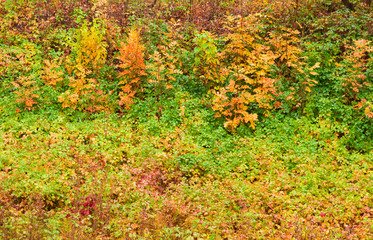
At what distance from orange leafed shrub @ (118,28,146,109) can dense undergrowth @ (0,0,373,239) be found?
0.13 ft

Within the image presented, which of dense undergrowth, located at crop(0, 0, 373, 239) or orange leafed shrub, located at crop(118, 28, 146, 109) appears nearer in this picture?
dense undergrowth, located at crop(0, 0, 373, 239)

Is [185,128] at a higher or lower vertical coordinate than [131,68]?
lower

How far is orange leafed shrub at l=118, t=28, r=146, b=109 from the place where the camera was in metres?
7.80

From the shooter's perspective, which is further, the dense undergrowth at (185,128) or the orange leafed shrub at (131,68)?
the orange leafed shrub at (131,68)

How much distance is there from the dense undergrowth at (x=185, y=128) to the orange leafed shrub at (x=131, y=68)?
40 mm

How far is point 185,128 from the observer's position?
7.20 meters

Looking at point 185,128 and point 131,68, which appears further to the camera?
point 131,68

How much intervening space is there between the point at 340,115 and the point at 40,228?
6.94 meters

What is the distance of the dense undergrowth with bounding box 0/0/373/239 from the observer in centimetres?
480

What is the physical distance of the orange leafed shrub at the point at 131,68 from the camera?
7.80m

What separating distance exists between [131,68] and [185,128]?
228 cm

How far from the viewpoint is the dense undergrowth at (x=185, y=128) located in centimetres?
480

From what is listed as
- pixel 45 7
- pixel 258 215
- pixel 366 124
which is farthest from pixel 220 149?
pixel 45 7

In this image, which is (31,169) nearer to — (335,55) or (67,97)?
(67,97)
